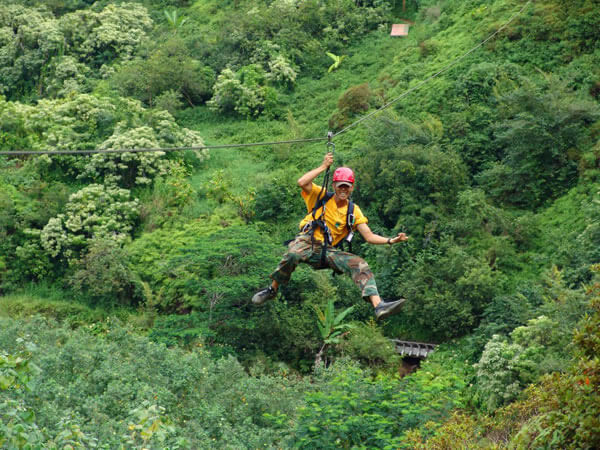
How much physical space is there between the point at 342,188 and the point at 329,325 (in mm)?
10661

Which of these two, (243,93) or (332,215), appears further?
(243,93)

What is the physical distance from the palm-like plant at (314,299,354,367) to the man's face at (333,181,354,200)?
10230 millimetres

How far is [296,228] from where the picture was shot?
22.2 m

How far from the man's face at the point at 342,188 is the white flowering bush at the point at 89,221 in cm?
1508

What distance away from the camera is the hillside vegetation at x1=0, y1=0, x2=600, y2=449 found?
528 inches

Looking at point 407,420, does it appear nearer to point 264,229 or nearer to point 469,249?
point 469,249

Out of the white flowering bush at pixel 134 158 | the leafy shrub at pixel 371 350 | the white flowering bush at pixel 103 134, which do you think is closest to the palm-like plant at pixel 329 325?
the leafy shrub at pixel 371 350

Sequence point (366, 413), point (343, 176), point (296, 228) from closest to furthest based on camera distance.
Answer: point (343, 176), point (366, 413), point (296, 228)

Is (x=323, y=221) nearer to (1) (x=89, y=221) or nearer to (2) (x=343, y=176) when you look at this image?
(2) (x=343, y=176)

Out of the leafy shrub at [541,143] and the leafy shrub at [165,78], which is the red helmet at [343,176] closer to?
the leafy shrub at [541,143]

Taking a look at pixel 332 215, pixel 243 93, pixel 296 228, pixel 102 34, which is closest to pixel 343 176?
pixel 332 215

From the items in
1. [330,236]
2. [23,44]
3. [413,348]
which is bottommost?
[413,348]

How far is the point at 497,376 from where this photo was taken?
1544 cm

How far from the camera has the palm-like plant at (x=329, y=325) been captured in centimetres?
1848
